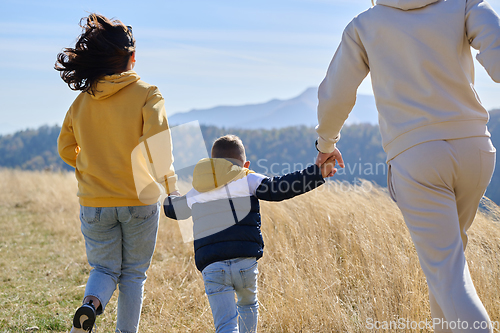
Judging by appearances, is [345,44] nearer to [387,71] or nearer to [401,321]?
[387,71]

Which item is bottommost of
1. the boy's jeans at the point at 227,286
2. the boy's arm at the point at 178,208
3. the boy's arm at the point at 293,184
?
the boy's jeans at the point at 227,286

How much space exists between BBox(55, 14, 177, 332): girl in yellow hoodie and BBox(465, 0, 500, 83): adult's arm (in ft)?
5.15

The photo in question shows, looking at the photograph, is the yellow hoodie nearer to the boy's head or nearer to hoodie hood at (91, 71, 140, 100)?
hoodie hood at (91, 71, 140, 100)

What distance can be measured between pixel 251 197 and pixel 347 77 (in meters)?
0.78

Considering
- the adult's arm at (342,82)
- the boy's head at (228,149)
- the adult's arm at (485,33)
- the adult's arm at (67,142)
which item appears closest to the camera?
the adult's arm at (485,33)

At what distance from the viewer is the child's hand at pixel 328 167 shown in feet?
7.18

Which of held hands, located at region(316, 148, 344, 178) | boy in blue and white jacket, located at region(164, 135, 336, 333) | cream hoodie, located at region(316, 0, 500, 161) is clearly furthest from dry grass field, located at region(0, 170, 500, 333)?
cream hoodie, located at region(316, 0, 500, 161)

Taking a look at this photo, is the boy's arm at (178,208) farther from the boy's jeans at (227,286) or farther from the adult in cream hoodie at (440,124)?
the adult in cream hoodie at (440,124)

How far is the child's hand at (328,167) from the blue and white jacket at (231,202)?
0.04m

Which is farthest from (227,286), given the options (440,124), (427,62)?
(427,62)

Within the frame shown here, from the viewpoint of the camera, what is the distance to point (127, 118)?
2359 millimetres

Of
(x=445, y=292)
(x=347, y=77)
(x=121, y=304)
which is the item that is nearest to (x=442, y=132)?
(x=347, y=77)

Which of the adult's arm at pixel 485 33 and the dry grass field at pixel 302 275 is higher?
the adult's arm at pixel 485 33

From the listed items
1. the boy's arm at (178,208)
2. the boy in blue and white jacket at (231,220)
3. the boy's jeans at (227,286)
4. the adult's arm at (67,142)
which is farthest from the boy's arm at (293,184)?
the adult's arm at (67,142)
